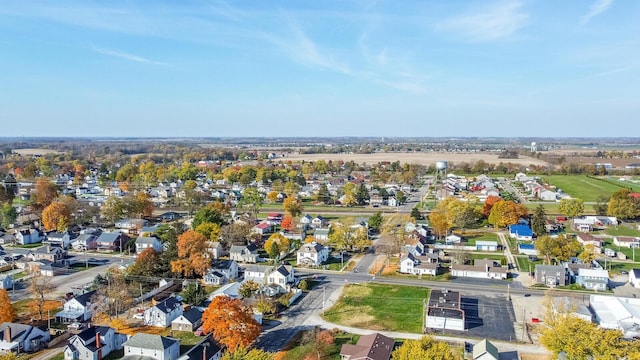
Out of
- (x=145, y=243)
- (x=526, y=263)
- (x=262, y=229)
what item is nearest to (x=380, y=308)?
(x=526, y=263)

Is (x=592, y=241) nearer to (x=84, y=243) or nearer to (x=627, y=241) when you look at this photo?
(x=627, y=241)

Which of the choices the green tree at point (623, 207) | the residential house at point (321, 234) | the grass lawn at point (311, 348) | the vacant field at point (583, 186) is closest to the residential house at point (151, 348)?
the grass lawn at point (311, 348)

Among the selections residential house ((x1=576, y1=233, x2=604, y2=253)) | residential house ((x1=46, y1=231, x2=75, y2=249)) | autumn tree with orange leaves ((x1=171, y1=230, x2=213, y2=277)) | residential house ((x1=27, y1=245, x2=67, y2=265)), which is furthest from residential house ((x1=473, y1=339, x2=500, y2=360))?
residential house ((x1=46, y1=231, x2=75, y2=249))

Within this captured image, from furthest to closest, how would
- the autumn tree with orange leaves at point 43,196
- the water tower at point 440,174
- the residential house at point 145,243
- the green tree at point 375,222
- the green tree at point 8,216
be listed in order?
the water tower at point 440,174 → the autumn tree with orange leaves at point 43,196 → the green tree at point 375,222 → the green tree at point 8,216 → the residential house at point 145,243

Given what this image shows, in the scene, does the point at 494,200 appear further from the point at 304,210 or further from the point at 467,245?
the point at 304,210

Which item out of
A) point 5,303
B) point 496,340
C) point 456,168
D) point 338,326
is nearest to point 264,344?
point 338,326

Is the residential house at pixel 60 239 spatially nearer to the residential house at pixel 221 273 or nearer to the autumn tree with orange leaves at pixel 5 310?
the residential house at pixel 221 273

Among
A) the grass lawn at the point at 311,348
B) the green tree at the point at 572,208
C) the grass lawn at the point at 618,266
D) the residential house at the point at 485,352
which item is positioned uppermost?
the green tree at the point at 572,208
